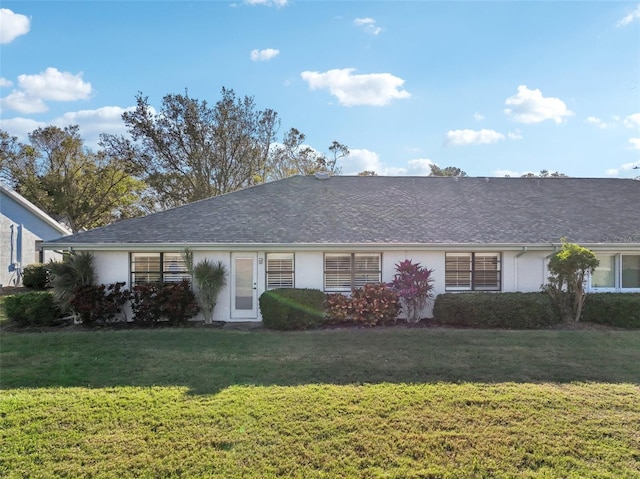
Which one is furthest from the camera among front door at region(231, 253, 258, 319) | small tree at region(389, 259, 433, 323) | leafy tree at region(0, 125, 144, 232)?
leafy tree at region(0, 125, 144, 232)

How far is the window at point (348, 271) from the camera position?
39.4 ft

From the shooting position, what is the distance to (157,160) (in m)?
28.8

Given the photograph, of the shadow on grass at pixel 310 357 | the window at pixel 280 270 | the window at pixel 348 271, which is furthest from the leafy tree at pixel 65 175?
the shadow on grass at pixel 310 357

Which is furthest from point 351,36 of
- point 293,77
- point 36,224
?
point 36,224

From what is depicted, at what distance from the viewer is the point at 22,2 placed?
879cm

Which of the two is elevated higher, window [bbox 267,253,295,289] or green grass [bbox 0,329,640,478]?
window [bbox 267,253,295,289]

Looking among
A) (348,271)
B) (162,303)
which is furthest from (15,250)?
(348,271)

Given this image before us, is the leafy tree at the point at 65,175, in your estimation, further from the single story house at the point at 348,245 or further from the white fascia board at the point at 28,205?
the single story house at the point at 348,245

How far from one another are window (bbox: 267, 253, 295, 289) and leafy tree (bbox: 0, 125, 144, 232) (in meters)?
25.4

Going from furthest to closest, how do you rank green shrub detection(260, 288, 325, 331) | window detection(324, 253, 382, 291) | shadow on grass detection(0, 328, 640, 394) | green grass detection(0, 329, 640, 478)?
window detection(324, 253, 382, 291), green shrub detection(260, 288, 325, 331), shadow on grass detection(0, 328, 640, 394), green grass detection(0, 329, 640, 478)

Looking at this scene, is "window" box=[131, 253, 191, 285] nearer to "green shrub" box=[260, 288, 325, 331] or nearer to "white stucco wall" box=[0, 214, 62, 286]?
"green shrub" box=[260, 288, 325, 331]

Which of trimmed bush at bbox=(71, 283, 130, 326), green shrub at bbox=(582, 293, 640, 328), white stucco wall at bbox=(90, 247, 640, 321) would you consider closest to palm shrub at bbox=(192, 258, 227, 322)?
white stucco wall at bbox=(90, 247, 640, 321)

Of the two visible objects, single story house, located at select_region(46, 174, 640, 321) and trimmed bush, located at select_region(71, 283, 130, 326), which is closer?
trimmed bush, located at select_region(71, 283, 130, 326)

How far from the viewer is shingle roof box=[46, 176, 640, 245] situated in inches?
471
